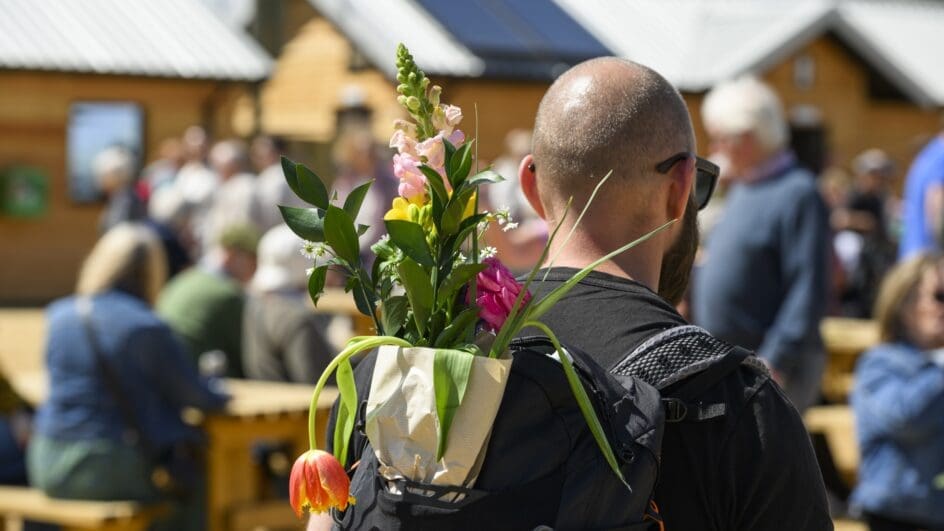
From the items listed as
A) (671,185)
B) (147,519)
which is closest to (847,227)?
(147,519)

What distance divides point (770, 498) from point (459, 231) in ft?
1.76

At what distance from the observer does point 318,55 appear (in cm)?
2273

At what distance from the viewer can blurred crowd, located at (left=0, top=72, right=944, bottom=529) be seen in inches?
199

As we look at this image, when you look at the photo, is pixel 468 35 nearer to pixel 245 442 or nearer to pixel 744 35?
pixel 744 35

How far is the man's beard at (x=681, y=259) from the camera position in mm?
2340

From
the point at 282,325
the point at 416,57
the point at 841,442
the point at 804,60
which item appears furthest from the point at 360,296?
the point at 804,60

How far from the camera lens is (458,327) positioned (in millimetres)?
1811

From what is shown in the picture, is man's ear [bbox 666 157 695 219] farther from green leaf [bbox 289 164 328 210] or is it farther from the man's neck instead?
green leaf [bbox 289 164 328 210]

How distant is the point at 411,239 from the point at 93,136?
731 inches

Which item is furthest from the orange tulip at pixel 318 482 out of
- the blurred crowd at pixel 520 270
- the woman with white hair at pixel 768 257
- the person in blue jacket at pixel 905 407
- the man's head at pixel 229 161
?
the man's head at pixel 229 161

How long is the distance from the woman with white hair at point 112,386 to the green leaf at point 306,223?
449cm

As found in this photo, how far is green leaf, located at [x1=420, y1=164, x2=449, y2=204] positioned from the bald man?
0.18 m

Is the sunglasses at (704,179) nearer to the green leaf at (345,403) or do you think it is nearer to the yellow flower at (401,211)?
the yellow flower at (401,211)

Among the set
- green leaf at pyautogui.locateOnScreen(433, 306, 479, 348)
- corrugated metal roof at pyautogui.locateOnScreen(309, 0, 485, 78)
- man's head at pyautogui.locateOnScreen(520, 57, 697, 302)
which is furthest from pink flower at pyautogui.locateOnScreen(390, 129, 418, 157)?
corrugated metal roof at pyautogui.locateOnScreen(309, 0, 485, 78)
